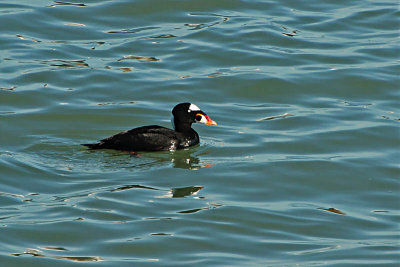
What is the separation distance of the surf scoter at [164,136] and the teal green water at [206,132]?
153 mm

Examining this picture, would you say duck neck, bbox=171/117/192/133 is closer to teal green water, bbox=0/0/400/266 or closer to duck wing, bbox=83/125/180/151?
teal green water, bbox=0/0/400/266

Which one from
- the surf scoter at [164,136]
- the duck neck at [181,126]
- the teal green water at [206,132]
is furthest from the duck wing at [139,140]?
the duck neck at [181,126]

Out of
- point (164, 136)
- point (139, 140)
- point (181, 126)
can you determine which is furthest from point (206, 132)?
point (139, 140)

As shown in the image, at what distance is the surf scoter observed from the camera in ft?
39.9

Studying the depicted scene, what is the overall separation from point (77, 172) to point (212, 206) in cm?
217

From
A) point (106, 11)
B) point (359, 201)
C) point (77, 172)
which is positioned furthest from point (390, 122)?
point (106, 11)

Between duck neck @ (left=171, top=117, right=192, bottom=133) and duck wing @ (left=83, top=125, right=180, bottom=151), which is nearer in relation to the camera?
duck wing @ (left=83, top=125, right=180, bottom=151)

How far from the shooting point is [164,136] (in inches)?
492

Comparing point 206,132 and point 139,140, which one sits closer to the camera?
point 139,140

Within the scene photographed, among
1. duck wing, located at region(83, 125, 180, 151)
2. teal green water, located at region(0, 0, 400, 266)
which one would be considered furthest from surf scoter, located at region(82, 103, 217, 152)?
teal green water, located at region(0, 0, 400, 266)

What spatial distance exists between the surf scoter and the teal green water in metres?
0.15

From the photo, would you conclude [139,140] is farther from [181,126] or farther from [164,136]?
[181,126]

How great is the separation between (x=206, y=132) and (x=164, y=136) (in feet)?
4.48

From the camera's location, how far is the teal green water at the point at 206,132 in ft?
30.0
